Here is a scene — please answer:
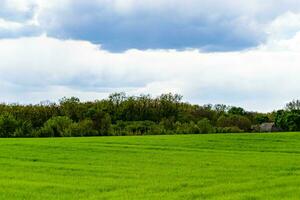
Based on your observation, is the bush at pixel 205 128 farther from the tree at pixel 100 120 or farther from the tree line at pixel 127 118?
the tree at pixel 100 120

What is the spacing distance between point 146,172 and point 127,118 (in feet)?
174

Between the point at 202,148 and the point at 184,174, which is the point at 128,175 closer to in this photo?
the point at 184,174

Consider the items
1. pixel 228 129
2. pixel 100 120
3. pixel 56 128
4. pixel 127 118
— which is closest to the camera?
pixel 56 128

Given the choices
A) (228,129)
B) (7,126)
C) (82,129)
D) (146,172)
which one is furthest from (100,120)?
(146,172)

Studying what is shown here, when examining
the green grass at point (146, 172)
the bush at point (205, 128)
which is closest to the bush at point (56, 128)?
the bush at point (205, 128)

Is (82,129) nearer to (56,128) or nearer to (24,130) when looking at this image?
(56,128)

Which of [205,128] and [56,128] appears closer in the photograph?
[56,128]

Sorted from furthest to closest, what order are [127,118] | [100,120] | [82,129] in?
1. [127,118]
2. [100,120]
3. [82,129]

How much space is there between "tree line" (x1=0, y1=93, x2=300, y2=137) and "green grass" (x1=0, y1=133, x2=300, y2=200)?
25.1m

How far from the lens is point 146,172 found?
63.9ft

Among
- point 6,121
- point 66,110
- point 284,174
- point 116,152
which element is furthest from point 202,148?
point 66,110

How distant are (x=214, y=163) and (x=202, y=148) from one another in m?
9.71

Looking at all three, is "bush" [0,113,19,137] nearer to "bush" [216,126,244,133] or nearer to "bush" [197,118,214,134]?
"bush" [197,118,214,134]

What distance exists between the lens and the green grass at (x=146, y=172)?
14525 mm
